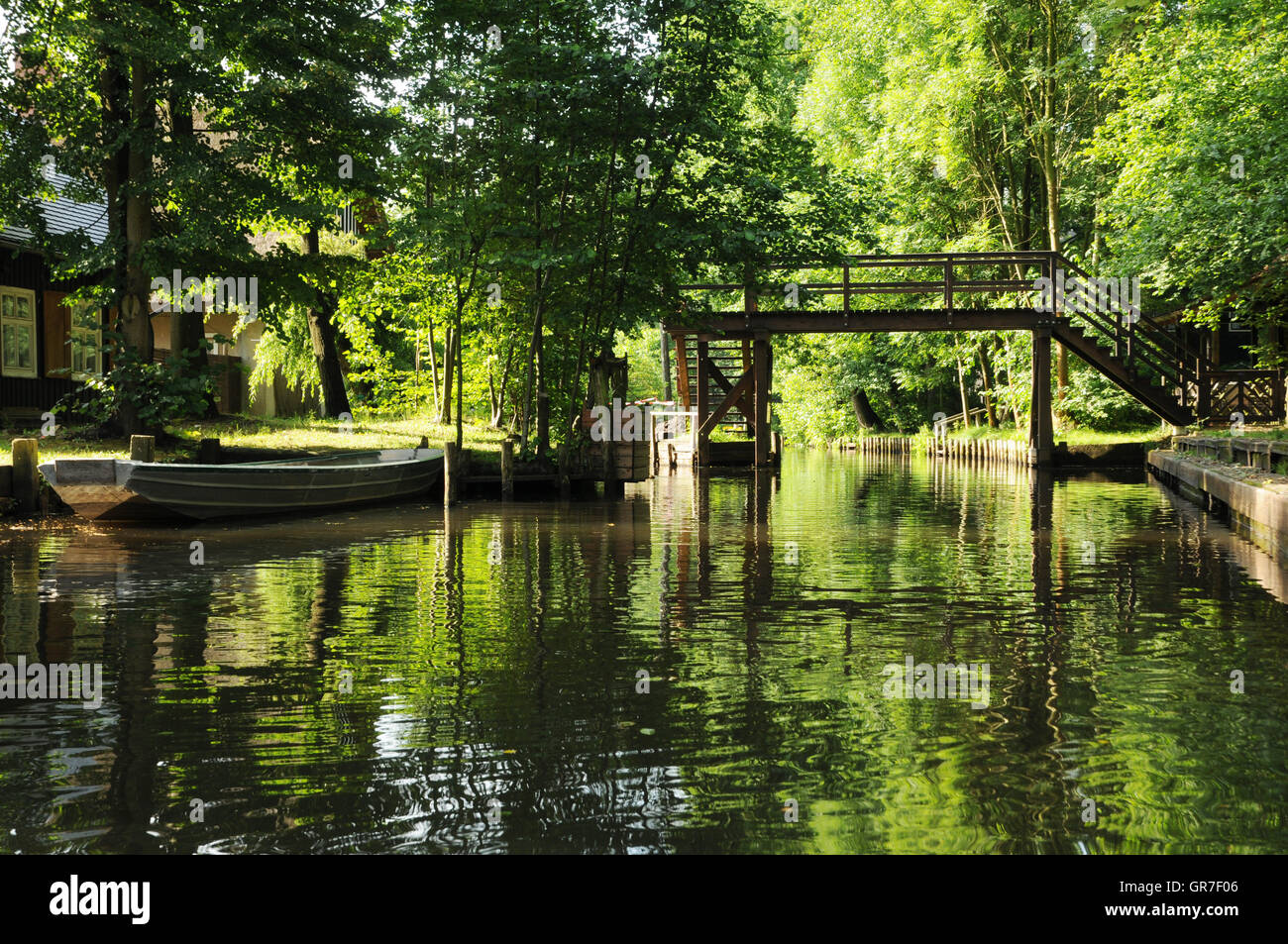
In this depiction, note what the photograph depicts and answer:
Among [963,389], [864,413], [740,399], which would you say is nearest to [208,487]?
[740,399]

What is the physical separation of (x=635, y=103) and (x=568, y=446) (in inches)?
255

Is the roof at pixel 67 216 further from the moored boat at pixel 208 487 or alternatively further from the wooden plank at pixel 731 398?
the wooden plank at pixel 731 398

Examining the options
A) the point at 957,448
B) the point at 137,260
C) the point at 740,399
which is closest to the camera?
the point at 137,260

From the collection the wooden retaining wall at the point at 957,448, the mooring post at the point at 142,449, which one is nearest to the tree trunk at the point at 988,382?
the wooden retaining wall at the point at 957,448

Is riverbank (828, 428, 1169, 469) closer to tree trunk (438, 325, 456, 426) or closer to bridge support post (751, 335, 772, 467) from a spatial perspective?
bridge support post (751, 335, 772, 467)

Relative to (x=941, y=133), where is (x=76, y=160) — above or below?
below

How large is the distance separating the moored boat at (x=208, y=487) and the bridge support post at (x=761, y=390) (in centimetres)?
1415

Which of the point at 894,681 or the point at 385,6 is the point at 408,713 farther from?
the point at 385,6

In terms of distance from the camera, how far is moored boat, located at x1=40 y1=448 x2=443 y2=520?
658 inches

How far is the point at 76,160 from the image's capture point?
2164cm

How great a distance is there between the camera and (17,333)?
27953 mm

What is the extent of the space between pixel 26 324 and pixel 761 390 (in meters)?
17.9

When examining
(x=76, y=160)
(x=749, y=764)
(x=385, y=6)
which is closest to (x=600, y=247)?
(x=385, y=6)

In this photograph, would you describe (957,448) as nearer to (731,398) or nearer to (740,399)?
(740,399)
